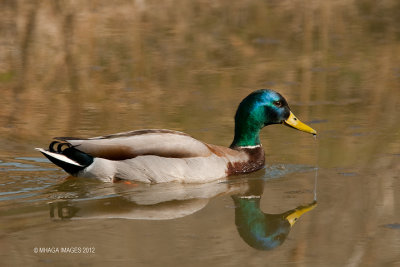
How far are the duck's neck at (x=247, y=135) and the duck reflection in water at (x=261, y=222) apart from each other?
1.16m

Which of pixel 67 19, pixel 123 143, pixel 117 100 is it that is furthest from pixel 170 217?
pixel 67 19

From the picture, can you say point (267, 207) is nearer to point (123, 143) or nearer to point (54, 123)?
point (123, 143)

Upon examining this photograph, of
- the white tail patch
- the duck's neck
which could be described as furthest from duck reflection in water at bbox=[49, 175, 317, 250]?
the duck's neck

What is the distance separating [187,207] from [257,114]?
1.83m

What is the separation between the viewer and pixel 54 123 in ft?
33.2

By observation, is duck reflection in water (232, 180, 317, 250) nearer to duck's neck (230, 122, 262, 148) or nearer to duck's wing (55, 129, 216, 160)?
duck's wing (55, 129, 216, 160)

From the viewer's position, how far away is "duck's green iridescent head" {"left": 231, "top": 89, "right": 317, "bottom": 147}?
8.89m

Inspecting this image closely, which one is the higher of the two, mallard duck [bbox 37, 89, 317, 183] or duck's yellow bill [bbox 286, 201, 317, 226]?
mallard duck [bbox 37, 89, 317, 183]

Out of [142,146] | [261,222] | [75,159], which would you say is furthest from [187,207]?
[75,159]

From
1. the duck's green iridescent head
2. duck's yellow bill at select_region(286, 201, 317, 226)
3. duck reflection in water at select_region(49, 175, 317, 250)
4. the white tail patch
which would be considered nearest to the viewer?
duck reflection in water at select_region(49, 175, 317, 250)

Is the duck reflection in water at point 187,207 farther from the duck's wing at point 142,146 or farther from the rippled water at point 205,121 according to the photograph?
the duck's wing at point 142,146

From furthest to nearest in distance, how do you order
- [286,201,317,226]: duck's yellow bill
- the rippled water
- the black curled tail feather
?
the black curled tail feather
[286,201,317,226]: duck's yellow bill
the rippled water

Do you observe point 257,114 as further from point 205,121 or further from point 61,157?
point 61,157

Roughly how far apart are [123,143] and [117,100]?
3081 millimetres
